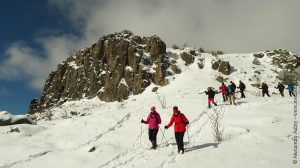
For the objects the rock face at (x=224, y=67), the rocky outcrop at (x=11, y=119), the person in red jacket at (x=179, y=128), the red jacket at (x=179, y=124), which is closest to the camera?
the person in red jacket at (x=179, y=128)

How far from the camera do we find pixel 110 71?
72.8m

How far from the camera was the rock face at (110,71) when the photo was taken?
67625 millimetres

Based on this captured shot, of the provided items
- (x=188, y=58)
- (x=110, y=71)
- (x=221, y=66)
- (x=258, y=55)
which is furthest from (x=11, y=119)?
(x=258, y=55)

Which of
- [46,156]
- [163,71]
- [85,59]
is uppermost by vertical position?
[85,59]

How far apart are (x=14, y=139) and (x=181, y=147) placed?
11.6 meters

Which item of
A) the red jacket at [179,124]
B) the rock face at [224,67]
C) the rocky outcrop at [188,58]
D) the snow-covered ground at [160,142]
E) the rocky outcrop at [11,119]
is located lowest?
the snow-covered ground at [160,142]

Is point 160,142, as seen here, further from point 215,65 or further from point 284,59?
point 284,59

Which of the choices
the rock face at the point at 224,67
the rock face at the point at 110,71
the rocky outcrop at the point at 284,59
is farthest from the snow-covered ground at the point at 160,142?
the rocky outcrop at the point at 284,59

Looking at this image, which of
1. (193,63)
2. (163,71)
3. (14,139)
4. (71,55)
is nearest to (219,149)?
(14,139)

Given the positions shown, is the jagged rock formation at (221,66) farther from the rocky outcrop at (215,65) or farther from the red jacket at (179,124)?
the red jacket at (179,124)

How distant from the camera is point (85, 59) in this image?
7938 cm

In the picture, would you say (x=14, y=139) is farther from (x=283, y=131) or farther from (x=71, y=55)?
(x=71, y=55)

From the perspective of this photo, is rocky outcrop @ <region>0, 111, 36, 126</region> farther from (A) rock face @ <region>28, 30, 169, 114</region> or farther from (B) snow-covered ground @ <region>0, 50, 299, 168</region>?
(A) rock face @ <region>28, 30, 169, 114</region>

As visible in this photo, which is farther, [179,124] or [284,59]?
[284,59]
